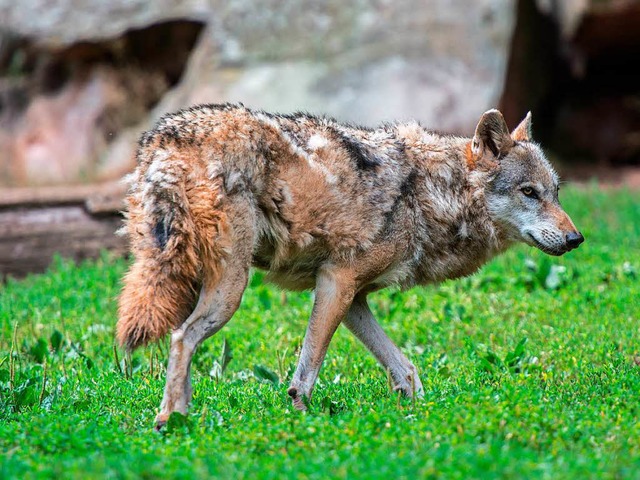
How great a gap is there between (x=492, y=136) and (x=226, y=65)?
941 centimetres

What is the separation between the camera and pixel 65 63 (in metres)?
16.9

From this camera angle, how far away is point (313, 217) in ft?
20.5

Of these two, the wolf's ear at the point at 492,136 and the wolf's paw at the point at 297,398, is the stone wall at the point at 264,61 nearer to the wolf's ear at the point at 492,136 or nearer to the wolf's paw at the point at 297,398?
the wolf's ear at the point at 492,136

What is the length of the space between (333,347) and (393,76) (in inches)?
318

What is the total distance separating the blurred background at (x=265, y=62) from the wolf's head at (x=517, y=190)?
756cm

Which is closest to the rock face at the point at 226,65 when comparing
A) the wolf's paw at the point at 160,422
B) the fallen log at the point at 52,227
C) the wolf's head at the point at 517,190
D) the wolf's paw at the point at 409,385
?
the fallen log at the point at 52,227

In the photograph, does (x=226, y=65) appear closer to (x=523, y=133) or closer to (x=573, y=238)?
(x=523, y=133)

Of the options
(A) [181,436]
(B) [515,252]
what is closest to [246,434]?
(A) [181,436]

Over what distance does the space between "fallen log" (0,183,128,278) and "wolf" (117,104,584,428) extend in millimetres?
5796

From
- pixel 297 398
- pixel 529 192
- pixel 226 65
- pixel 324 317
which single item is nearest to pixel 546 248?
pixel 529 192

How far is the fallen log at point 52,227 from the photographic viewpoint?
11555 millimetres

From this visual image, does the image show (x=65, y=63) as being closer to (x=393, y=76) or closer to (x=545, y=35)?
(x=393, y=76)

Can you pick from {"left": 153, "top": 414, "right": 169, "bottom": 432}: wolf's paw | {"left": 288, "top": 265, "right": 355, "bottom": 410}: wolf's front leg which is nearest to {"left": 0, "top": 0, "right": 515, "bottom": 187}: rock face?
{"left": 288, "top": 265, "right": 355, "bottom": 410}: wolf's front leg

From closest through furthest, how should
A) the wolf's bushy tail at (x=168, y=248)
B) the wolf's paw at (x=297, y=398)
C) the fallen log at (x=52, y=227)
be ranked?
the wolf's bushy tail at (x=168, y=248) → the wolf's paw at (x=297, y=398) → the fallen log at (x=52, y=227)
